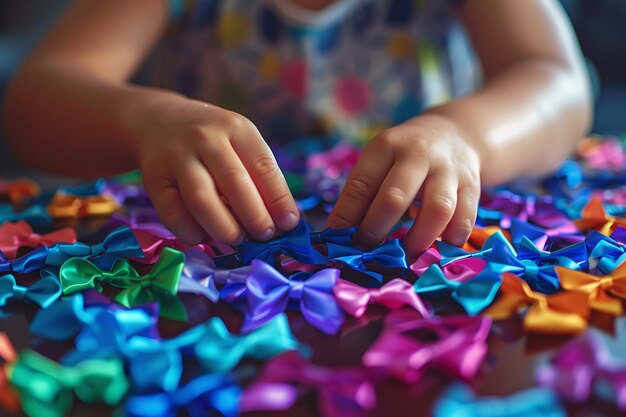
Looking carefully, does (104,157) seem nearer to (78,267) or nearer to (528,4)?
(78,267)

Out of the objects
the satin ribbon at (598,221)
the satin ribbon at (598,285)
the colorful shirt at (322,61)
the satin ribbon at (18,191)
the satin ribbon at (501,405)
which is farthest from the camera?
the colorful shirt at (322,61)

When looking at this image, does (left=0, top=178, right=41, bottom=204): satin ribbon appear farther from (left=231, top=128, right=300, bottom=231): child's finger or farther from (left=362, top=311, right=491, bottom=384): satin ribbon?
(left=362, top=311, right=491, bottom=384): satin ribbon

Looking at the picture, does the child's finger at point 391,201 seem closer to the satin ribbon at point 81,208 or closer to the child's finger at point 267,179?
the child's finger at point 267,179

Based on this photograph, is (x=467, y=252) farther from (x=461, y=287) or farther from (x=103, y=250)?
(x=103, y=250)

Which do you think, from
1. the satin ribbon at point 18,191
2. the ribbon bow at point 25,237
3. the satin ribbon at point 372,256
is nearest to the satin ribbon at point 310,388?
the satin ribbon at point 372,256

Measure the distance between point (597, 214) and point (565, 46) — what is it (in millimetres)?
311

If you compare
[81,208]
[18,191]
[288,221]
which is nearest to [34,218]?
[81,208]

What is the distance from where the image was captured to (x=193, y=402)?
28 centimetres

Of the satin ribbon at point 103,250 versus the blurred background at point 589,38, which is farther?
the blurred background at point 589,38

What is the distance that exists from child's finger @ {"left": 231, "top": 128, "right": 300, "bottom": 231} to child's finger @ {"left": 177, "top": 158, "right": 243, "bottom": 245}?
3 cm

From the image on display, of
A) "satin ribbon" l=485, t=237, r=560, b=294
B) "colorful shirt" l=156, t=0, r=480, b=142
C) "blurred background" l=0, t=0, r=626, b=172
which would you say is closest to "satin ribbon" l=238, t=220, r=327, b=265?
"satin ribbon" l=485, t=237, r=560, b=294

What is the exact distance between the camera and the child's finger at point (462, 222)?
1.50 ft

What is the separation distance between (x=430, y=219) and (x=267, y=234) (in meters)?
0.11

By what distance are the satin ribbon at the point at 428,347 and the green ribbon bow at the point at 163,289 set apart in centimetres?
11
